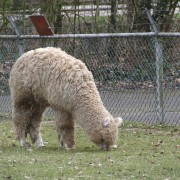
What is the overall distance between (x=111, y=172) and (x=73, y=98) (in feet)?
7.12

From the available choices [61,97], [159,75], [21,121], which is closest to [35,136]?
[21,121]

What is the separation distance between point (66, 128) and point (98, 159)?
143 centimetres

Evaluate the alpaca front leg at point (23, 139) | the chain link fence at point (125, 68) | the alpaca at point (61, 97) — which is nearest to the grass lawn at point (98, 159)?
the alpaca front leg at point (23, 139)

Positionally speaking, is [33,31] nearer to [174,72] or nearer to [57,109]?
[174,72]

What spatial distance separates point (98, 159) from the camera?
29.0 ft

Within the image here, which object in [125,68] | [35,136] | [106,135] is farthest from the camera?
[125,68]

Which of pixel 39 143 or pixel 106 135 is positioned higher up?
pixel 106 135

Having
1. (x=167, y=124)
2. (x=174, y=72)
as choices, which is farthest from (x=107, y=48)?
(x=167, y=124)

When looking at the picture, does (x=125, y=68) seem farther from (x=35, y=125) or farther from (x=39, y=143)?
(x=39, y=143)

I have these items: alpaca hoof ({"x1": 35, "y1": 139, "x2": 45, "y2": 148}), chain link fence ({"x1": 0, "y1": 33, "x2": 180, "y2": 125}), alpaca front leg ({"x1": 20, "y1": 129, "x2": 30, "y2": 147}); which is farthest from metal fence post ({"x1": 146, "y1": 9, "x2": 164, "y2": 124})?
alpaca front leg ({"x1": 20, "y1": 129, "x2": 30, "y2": 147})

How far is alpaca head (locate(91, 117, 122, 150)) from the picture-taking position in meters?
9.60

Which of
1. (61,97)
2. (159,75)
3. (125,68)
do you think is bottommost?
(125,68)

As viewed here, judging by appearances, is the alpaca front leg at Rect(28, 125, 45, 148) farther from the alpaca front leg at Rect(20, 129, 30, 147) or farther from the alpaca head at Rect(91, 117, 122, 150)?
the alpaca head at Rect(91, 117, 122, 150)

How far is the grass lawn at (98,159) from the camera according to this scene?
782 cm
